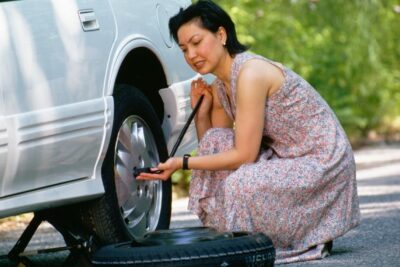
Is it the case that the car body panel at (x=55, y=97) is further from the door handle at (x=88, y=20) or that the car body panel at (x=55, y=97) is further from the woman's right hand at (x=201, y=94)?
the woman's right hand at (x=201, y=94)

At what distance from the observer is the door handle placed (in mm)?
5207

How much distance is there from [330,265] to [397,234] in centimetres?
121

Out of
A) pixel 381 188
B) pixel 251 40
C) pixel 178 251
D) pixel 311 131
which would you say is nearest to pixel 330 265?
pixel 311 131

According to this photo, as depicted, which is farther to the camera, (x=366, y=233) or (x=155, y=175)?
(x=366, y=233)

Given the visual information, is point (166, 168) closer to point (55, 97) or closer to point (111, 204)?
point (111, 204)

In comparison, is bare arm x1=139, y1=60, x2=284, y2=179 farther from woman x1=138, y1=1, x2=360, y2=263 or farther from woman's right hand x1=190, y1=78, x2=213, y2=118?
woman's right hand x1=190, y1=78, x2=213, y2=118

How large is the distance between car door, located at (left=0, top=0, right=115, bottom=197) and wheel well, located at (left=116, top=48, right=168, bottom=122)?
1.58 feet

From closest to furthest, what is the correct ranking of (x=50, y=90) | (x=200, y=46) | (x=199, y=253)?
(x=199, y=253) < (x=50, y=90) < (x=200, y=46)

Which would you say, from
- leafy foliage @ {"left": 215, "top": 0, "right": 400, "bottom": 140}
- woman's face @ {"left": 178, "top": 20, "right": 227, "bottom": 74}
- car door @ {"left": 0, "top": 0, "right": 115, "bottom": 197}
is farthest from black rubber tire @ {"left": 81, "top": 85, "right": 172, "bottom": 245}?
leafy foliage @ {"left": 215, "top": 0, "right": 400, "bottom": 140}

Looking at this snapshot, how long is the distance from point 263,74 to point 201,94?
1.54 feet

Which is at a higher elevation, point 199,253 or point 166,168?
point 166,168

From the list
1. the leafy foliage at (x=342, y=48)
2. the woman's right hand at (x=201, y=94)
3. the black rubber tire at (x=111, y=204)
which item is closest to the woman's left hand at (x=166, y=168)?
the black rubber tire at (x=111, y=204)

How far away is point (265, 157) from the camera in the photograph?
546cm

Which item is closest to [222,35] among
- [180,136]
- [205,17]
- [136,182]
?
[205,17]
